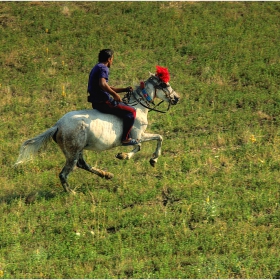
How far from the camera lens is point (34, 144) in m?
13.7

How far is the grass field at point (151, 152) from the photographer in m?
11.3

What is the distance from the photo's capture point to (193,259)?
438 inches

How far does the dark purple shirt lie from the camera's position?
13.4m

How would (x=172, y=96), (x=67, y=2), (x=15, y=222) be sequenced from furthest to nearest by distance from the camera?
(x=67, y=2) < (x=172, y=96) < (x=15, y=222)

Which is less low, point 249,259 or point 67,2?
point 67,2

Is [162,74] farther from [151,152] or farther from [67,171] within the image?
[67,171]

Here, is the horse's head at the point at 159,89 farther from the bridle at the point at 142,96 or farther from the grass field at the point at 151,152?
the grass field at the point at 151,152

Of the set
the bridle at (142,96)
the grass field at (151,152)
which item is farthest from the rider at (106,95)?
the grass field at (151,152)

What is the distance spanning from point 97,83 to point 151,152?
335 centimetres

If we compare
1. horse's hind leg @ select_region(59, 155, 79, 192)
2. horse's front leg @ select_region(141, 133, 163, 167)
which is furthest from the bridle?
horse's hind leg @ select_region(59, 155, 79, 192)

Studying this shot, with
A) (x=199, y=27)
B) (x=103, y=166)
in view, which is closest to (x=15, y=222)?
(x=103, y=166)

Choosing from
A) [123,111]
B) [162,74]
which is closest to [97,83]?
[123,111]

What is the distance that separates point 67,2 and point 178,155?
13138 mm

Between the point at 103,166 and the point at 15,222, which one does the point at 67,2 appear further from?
the point at 15,222
